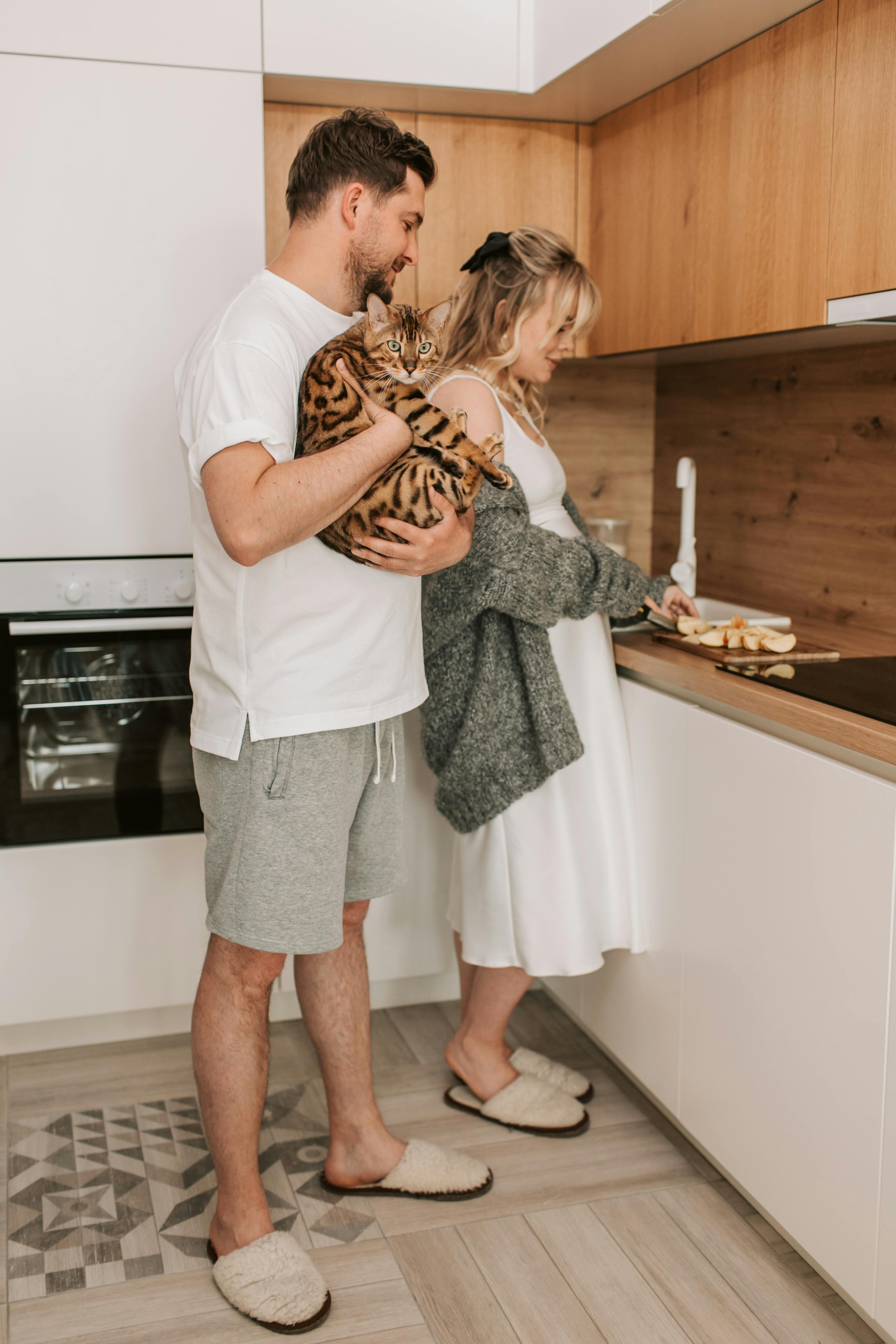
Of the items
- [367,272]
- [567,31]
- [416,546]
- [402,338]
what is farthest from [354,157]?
[567,31]

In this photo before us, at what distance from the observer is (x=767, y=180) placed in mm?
1833

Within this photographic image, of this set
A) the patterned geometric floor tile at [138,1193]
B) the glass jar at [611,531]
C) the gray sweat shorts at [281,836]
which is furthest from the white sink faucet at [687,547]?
the patterned geometric floor tile at [138,1193]

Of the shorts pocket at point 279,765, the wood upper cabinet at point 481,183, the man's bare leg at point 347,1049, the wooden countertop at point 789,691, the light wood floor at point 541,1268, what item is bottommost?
the light wood floor at point 541,1268

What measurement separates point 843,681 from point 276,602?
794 mm

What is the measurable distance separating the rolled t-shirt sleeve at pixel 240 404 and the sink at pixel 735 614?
1.02 meters

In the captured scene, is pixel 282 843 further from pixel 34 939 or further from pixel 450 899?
pixel 34 939

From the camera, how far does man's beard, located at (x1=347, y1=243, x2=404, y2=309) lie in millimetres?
1454

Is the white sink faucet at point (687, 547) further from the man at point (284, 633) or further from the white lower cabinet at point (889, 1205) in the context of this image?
the white lower cabinet at point (889, 1205)

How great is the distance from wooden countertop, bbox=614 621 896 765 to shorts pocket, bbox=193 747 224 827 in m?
0.72

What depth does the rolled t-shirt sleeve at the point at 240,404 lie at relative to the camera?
129 cm

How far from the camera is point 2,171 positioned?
1900 millimetres

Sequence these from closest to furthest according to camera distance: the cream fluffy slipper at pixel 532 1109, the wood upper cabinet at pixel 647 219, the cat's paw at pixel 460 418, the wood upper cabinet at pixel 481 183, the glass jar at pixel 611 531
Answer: the cat's paw at pixel 460 418, the cream fluffy slipper at pixel 532 1109, the wood upper cabinet at pixel 647 219, the wood upper cabinet at pixel 481 183, the glass jar at pixel 611 531

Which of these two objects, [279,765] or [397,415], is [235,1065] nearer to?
[279,765]

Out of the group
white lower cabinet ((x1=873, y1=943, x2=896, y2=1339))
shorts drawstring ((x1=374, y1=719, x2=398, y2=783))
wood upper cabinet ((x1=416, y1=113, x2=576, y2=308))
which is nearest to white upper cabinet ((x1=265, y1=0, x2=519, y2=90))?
wood upper cabinet ((x1=416, y1=113, x2=576, y2=308))
